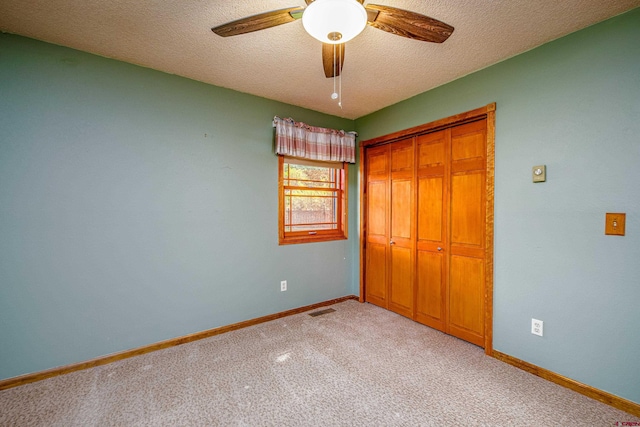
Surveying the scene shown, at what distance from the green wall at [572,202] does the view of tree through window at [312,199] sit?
1960 millimetres

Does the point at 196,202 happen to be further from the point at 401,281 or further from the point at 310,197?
the point at 401,281

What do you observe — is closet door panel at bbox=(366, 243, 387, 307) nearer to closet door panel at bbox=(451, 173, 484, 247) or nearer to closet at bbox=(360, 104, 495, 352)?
closet at bbox=(360, 104, 495, 352)

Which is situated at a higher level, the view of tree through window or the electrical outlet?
the view of tree through window

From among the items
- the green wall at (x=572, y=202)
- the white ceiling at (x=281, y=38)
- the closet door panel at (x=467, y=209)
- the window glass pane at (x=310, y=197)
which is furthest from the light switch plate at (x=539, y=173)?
the window glass pane at (x=310, y=197)

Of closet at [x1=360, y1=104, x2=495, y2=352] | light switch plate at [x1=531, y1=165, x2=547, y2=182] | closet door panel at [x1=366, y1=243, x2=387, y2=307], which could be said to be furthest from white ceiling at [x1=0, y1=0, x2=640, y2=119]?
closet door panel at [x1=366, y1=243, x2=387, y2=307]

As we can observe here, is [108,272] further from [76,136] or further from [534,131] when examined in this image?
[534,131]

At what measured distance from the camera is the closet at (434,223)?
8.54 feet

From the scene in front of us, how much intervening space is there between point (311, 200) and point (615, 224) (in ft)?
9.20

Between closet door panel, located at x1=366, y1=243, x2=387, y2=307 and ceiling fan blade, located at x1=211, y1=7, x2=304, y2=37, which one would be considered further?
closet door panel, located at x1=366, y1=243, x2=387, y2=307

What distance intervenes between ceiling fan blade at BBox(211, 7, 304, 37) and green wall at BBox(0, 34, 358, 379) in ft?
4.69

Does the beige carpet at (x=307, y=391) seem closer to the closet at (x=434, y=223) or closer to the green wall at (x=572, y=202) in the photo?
the green wall at (x=572, y=202)

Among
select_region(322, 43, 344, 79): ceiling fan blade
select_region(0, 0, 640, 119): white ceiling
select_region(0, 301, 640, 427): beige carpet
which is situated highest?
select_region(0, 0, 640, 119): white ceiling

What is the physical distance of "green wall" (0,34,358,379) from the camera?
6.82ft

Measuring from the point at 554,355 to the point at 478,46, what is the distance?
2469 millimetres
